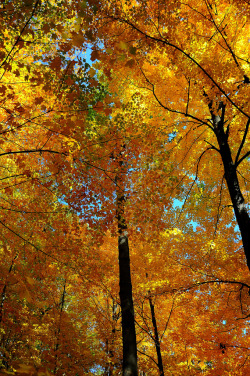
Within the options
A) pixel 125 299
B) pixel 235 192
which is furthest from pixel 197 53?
pixel 125 299

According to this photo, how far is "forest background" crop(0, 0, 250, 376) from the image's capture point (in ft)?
15.8

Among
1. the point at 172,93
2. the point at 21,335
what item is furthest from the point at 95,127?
the point at 21,335

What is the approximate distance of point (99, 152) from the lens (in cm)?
700

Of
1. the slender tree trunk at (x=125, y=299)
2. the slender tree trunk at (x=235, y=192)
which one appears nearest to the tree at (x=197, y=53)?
the slender tree trunk at (x=235, y=192)

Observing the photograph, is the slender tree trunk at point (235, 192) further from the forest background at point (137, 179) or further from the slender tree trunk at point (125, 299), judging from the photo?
the slender tree trunk at point (125, 299)

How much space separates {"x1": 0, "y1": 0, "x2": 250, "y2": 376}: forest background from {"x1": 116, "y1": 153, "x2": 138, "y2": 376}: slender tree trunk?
3 centimetres

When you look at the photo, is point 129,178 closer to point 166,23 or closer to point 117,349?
point 166,23

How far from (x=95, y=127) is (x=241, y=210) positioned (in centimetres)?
543

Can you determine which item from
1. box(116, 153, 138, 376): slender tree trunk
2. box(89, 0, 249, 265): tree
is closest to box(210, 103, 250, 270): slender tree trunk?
box(89, 0, 249, 265): tree

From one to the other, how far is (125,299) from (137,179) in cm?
363

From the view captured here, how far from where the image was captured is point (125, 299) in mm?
5453

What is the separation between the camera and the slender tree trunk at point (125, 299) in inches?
184

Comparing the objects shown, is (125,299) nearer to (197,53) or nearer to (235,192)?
(235,192)

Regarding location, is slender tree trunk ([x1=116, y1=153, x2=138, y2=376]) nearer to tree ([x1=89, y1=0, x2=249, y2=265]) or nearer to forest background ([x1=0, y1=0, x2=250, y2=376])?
forest background ([x1=0, y1=0, x2=250, y2=376])
